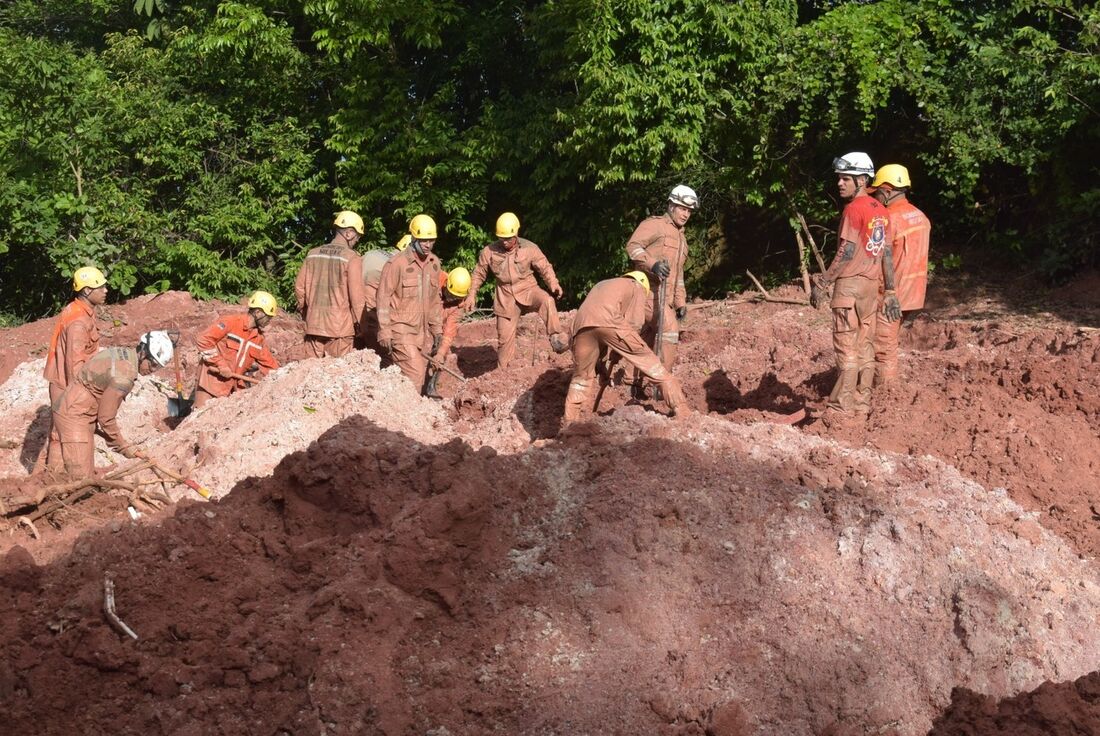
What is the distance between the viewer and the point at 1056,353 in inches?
467

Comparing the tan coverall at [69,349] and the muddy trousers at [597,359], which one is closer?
the muddy trousers at [597,359]

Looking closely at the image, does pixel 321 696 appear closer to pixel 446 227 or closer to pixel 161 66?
pixel 446 227

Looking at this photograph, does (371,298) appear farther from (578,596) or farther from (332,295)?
(578,596)

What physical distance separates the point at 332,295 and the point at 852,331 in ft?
17.4

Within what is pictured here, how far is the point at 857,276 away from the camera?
401 inches

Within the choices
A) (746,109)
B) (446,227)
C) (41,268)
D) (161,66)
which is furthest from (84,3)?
(746,109)

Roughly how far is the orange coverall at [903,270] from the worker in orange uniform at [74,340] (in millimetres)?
6742

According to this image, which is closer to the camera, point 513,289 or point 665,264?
point 665,264

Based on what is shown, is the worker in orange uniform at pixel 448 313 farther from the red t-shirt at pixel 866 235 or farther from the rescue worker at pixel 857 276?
the red t-shirt at pixel 866 235

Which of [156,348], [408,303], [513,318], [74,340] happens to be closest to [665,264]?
[408,303]

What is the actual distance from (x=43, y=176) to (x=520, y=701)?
52.0ft

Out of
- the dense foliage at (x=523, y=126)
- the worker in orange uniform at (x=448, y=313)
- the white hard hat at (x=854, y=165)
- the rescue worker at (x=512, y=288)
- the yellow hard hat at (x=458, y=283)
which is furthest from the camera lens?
the dense foliage at (x=523, y=126)

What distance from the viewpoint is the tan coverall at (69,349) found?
10391mm

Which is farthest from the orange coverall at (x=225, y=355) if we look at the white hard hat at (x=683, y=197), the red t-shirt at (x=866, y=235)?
the red t-shirt at (x=866, y=235)
